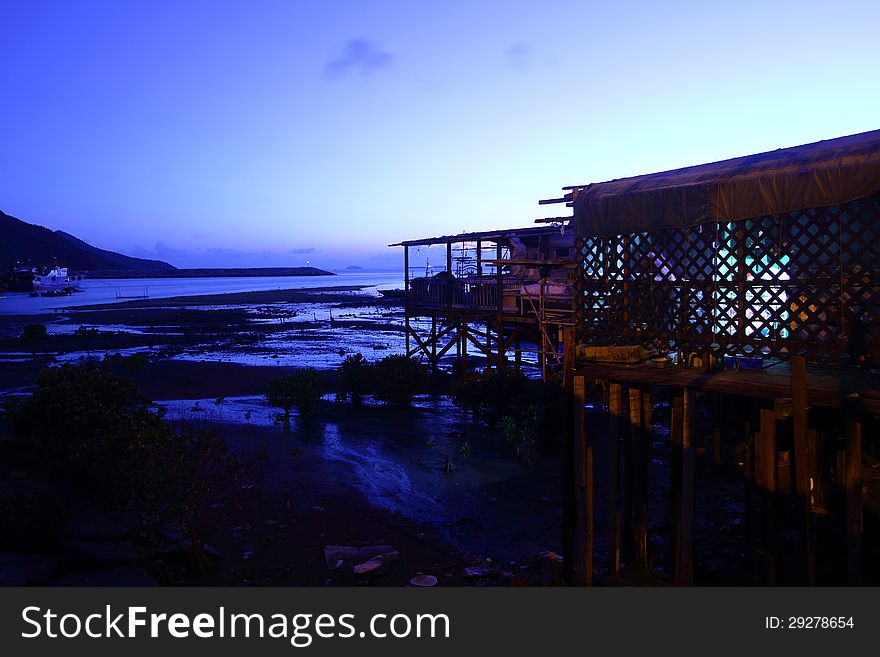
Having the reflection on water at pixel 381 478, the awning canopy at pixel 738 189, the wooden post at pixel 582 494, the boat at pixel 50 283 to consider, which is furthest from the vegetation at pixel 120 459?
the boat at pixel 50 283

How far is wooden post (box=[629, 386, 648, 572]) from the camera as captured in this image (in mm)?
9156

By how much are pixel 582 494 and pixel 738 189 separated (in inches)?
181

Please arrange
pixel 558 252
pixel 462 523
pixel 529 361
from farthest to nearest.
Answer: pixel 529 361, pixel 558 252, pixel 462 523

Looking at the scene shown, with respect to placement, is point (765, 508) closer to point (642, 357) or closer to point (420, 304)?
point (642, 357)

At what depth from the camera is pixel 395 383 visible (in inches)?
893

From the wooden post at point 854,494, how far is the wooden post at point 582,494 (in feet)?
9.46

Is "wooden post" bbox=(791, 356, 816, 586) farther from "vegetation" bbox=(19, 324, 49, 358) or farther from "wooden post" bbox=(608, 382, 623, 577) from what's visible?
"vegetation" bbox=(19, 324, 49, 358)

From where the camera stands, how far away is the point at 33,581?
792cm

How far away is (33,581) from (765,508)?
9.10 metres

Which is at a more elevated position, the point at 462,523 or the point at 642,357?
the point at 642,357

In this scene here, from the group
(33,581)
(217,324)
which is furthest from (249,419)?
(217,324)

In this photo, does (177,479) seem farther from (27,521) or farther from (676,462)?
(676,462)

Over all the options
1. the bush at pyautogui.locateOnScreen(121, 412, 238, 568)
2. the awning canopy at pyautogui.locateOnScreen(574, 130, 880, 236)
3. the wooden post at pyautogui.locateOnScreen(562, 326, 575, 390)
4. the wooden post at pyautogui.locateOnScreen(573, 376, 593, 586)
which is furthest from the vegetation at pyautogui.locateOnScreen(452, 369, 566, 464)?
the bush at pyautogui.locateOnScreen(121, 412, 238, 568)

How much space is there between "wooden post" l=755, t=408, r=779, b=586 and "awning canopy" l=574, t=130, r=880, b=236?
272 centimetres
